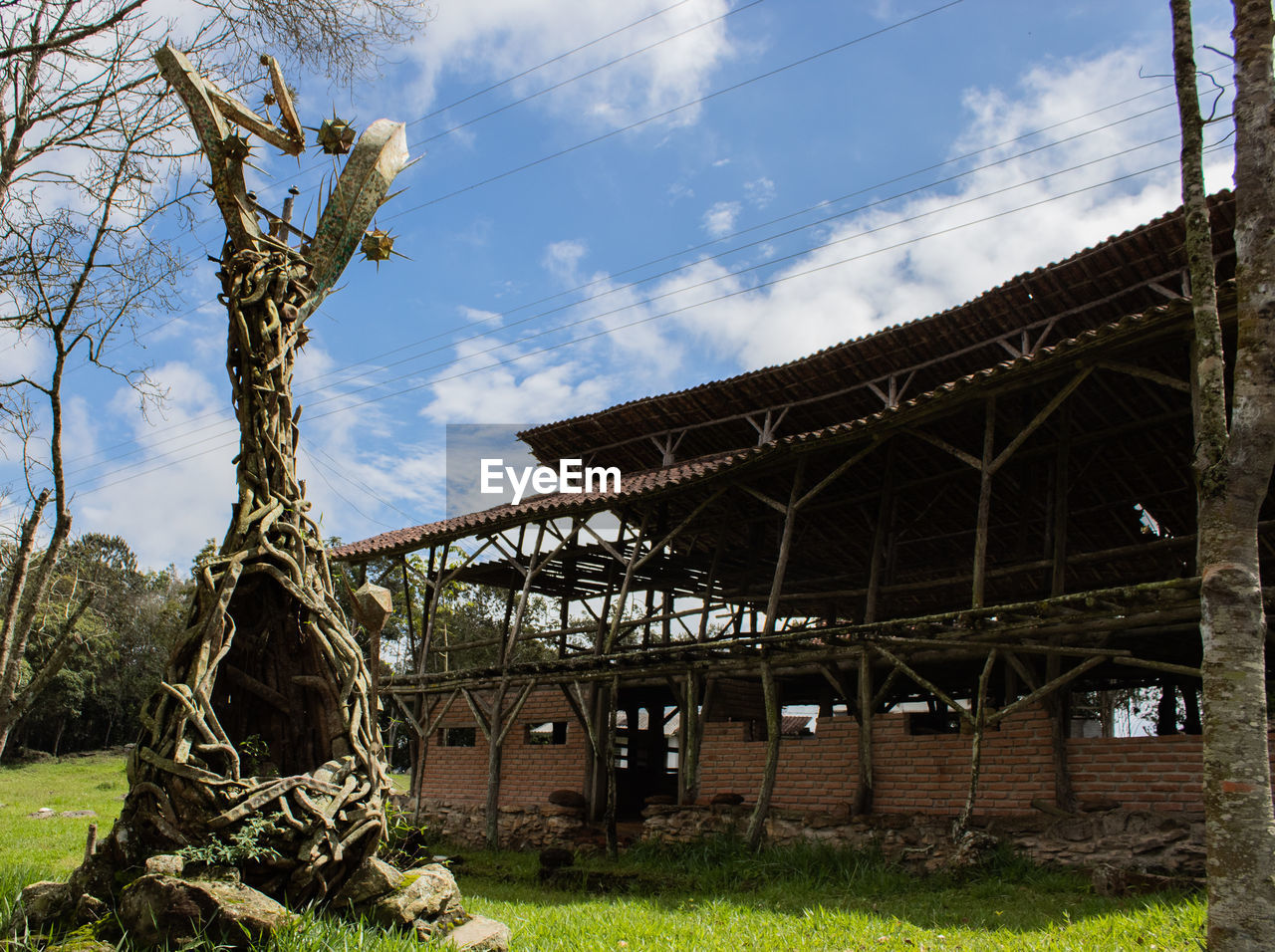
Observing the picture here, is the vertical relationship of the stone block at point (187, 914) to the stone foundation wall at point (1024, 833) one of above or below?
above

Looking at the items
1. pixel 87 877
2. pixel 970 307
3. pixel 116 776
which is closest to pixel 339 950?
pixel 87 877

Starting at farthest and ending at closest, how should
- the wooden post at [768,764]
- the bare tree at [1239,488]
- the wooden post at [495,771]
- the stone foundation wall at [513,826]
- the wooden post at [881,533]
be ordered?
1. the wooden post at [495,771]
2. the stone foundation wall at [513,826]
3. the wooden post at [881,533]
4. the wooden post at [768,764]
5. the bare tree at [1239,488]

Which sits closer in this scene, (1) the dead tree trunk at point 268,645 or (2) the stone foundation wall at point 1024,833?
(1) the dead tree trunk at point 268,645

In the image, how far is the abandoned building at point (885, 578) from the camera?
863cm

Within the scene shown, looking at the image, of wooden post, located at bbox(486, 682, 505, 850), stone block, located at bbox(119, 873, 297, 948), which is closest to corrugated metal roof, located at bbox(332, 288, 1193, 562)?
wooden post, located at bbox(486, 682, 505, 850)

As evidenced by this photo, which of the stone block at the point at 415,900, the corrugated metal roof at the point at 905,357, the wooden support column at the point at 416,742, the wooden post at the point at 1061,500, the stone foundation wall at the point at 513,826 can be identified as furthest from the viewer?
the wooden support column at the point at 416,742

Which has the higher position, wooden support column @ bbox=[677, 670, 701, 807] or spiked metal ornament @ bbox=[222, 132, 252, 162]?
spiked metal ornament @ bbox=[222, 132, 252, 162]

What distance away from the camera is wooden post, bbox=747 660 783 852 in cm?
1032

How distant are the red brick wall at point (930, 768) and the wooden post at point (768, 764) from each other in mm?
522

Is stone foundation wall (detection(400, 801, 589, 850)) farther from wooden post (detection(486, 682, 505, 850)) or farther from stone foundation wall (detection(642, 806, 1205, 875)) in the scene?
stone foundation wall (detection(642, 806, 1205, 875))

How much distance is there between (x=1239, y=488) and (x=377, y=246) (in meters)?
5.10

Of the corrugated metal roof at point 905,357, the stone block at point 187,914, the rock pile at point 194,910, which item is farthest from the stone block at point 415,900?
the corrugated metal roof at point 905,357

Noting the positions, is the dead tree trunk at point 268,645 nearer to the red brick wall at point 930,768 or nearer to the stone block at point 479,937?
the stone block at point 479,937

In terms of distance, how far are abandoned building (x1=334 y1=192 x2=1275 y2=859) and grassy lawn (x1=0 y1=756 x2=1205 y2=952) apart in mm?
917
